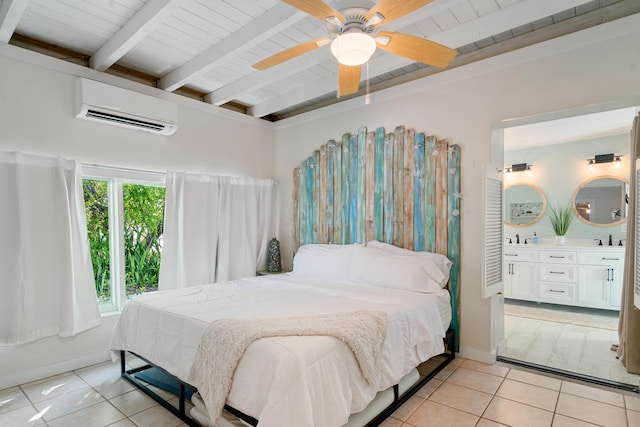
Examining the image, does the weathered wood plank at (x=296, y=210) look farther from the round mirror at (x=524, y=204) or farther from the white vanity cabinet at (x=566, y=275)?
the round mirror at (x=524, y=204)

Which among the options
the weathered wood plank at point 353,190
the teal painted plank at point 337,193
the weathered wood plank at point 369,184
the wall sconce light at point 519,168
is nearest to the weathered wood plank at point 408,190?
the weathered wood plank at point 369,184

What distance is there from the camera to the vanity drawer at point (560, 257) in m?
4.84

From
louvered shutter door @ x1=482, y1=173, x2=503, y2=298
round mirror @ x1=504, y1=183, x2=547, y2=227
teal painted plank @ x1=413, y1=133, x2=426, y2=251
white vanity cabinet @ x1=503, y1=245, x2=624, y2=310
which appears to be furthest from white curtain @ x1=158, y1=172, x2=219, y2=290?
round mirror @ x1=504, y1=183, x2=547, y2=227

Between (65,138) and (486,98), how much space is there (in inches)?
147

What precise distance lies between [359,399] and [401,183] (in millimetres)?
2224

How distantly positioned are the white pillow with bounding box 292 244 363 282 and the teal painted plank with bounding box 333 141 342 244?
206 mm

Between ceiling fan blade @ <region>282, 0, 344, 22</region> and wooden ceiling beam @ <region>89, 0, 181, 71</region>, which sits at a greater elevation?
wooden ceiling beam @ <region>89, 0, 181, 71</region>

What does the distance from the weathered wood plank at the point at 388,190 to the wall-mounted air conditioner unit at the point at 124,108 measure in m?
2.23

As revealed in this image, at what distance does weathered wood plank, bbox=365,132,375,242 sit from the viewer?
12.5 feet

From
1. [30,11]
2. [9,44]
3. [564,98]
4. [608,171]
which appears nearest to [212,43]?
[30,11]

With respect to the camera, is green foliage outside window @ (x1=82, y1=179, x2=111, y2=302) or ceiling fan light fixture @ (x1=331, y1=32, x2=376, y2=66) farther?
green foliage outside window @ (x1=82, y1=179, x2=111, y2=302)

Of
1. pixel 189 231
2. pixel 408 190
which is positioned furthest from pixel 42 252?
pixel 408 190

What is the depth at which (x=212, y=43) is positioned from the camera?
2.99m

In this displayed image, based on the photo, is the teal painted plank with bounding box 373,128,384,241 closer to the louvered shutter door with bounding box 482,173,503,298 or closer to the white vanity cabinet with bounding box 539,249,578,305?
the louvered shutter door with bounding box 482,173,503,298
